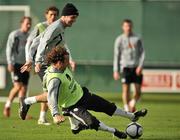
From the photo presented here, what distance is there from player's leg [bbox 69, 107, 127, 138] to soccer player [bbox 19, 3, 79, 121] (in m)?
1.67

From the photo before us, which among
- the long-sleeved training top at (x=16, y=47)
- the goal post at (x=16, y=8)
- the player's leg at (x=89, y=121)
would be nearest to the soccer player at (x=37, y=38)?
the player's leg at (x=89, y=121)

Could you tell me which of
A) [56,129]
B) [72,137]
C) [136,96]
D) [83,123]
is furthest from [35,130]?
[136,96]

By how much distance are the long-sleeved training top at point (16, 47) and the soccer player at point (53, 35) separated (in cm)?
460

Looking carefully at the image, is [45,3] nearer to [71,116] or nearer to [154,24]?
[154,24]

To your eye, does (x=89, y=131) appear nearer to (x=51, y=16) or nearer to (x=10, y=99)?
(x=51, y=16)

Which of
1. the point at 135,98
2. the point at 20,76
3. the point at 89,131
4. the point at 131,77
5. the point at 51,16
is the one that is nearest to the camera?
the point at 89,131

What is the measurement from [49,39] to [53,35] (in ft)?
0.33

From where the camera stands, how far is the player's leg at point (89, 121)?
41.5 ft

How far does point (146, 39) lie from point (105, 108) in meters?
13.8

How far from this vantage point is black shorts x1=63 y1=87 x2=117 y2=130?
41.6ft

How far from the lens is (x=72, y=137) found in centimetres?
1370

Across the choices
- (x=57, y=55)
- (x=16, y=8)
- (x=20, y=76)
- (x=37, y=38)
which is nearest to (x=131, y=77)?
(x=20, y=76)

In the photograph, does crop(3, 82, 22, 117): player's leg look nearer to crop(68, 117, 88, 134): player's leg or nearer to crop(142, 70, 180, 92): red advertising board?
crop(68, 117, 88, 134): player's leg

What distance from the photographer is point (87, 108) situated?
512 inches
